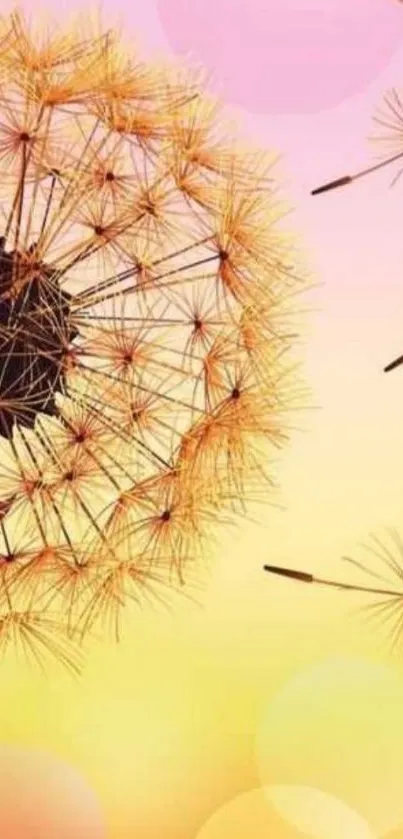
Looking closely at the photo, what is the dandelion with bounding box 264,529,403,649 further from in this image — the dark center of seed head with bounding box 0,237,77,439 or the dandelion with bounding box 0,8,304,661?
the dark center of seed head with bounding box 0,237,77,439

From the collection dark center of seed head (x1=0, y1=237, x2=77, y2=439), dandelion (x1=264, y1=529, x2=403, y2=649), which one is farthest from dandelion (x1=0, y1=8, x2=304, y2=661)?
dandelion (x1=264, y1=529, x2=403, y2=649)

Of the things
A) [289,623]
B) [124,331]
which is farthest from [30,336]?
[289,623]

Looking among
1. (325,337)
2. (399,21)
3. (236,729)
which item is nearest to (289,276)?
(325,337)

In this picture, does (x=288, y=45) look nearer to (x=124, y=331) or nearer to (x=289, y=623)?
(x=124, y=331)

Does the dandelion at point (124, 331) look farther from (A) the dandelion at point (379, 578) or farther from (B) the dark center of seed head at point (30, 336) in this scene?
(A) the dandelion at point (379, 578)

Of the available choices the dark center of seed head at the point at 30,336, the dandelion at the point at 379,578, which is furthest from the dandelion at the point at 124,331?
the dandelion at the point at 379,578

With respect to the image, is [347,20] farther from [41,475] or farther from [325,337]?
[41,475]

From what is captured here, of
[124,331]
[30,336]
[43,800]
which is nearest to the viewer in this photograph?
[30,336]
